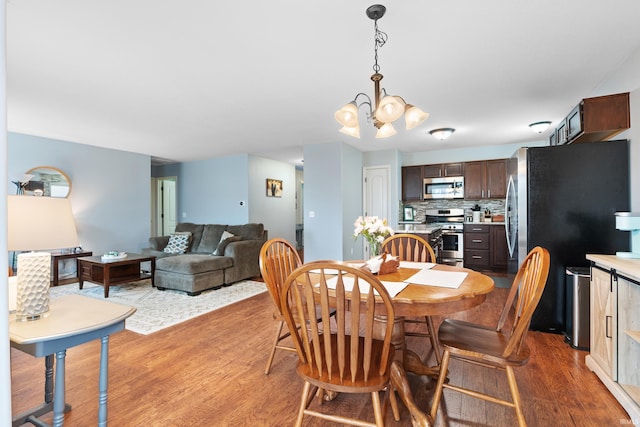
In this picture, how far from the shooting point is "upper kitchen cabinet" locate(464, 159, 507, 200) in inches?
227

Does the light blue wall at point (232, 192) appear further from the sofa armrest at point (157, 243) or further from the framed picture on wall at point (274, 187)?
the sofa armrest at point (157, 243)

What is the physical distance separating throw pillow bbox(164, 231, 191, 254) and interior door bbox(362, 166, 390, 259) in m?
3.55

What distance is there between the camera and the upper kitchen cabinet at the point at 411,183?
643 centimetres

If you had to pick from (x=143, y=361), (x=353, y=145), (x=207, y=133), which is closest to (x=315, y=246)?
(x=353, y=145)

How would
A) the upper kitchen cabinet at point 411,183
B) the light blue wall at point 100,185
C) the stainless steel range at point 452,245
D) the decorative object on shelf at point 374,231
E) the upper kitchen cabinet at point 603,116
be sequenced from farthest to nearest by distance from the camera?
1. the upper kitchen cabinet at point 411,183
2. the stainless steel range at point 452,245
3. the light blue wall at point 100,185
4. the upper kitchen cabinet at point 603,116
5. the decorative object on shelf at point 374,231

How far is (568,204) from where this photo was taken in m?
2.80

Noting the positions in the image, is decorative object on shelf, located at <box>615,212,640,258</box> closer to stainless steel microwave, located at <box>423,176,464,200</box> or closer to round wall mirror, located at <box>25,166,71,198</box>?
stainless steel microwave, located at <box>423,176,464,200</box>

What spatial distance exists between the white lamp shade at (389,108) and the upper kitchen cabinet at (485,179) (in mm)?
4824

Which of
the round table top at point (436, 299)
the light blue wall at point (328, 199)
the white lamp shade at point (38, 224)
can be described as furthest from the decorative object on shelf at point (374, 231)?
the light blue wall at point (328, 199)

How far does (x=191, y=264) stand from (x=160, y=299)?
575 millimetres

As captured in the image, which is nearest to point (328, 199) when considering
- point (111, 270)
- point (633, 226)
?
point (111, 270)

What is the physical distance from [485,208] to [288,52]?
208 inches

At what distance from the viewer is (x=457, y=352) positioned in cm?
154

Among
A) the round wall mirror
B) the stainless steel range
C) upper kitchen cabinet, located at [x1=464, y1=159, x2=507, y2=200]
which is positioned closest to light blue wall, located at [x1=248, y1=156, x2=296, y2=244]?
the round wall mirror
